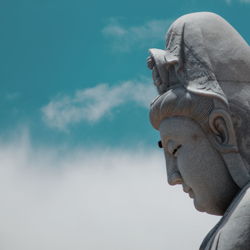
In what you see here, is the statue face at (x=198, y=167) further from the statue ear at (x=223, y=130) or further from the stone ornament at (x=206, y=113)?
the statue ear at (x=223, y=130)

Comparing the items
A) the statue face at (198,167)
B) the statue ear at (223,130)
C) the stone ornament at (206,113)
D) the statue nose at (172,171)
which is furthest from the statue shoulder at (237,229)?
the statue nose at (172,171)

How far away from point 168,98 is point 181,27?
95cm

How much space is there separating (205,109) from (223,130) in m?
0.32

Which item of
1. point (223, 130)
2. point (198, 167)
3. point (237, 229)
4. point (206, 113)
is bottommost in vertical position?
point (237, 229)

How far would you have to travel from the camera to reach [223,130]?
9.73m

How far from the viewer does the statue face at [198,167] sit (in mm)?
9617

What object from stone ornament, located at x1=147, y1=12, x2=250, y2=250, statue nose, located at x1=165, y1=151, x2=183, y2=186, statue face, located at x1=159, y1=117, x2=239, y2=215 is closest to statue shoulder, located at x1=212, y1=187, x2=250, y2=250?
stone ornament, located at x1=147, y1=12, x2=250, y2=250

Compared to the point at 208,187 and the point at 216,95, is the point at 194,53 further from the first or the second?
the point at 208,187

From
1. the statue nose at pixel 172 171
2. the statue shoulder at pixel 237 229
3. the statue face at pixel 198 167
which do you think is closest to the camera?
the statue shoulder at pixel 237 229

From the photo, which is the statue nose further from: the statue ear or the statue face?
the statue ear

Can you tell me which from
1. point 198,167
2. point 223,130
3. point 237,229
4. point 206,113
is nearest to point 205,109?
point 206,113

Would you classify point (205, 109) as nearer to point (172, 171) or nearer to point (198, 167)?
point (198, 167)

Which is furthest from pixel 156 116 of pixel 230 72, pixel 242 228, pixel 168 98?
pixel 242 228

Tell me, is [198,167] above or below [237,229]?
above
